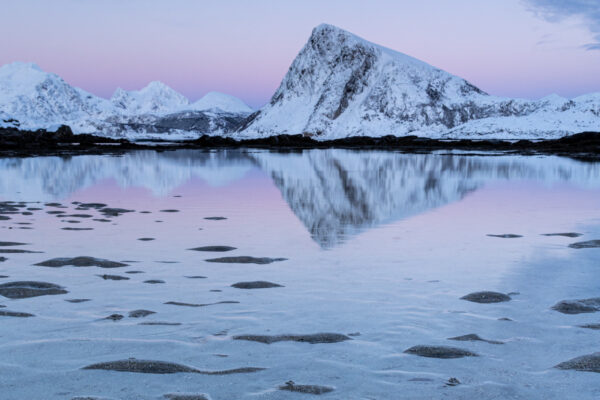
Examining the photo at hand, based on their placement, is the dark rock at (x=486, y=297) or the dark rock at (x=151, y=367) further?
the dark rock at (x=486, y=297)

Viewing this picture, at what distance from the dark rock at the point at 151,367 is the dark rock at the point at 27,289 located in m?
3.07

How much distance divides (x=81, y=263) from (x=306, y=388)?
6414 mm

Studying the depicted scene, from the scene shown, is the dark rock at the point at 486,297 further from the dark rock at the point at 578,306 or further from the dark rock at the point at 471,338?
the dark rock at the point at 471,338

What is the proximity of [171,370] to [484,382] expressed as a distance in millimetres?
2771

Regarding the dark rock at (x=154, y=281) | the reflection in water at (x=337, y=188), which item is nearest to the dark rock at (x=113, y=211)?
the reflection in water at (x=337, y=188)

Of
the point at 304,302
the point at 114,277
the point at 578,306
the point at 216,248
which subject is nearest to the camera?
the point at 578,306

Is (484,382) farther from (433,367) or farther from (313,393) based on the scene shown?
(313,393)

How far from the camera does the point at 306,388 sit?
508 cm

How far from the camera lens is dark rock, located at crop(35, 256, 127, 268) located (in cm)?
1011

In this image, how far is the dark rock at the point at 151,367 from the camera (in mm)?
5414

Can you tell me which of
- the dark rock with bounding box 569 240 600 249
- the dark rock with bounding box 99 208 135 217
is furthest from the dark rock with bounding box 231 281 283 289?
the dark rock with bounding box 99 208 135 217

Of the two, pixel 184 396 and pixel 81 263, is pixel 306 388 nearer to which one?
pixel 184 396

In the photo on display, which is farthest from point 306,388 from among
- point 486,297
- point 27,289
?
point 27,289

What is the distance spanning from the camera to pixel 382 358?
19.0 ft
